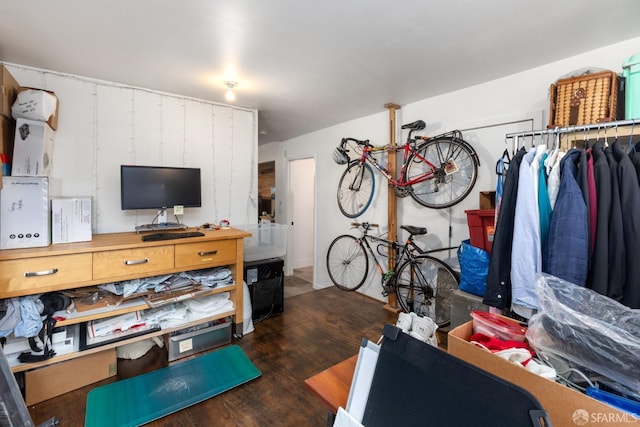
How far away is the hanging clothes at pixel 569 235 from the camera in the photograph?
1.34 meters

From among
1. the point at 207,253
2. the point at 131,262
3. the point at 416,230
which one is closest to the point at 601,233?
the point at 416,230

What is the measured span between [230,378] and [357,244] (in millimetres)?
2278

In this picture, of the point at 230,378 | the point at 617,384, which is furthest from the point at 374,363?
the point at 230,378

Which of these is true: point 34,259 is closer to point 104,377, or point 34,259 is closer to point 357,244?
point 104,377

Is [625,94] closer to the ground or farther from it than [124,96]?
closer to the ground

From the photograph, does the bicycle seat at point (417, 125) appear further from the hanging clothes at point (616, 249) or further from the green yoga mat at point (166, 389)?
the green yoga mat at point (166, 389)

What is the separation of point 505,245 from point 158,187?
2791 millimetres

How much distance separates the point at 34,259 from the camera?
175 centimetres

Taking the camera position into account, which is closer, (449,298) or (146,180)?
(146,180)

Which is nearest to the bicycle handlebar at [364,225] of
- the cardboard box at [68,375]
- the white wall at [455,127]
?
the white wall at [455,127]

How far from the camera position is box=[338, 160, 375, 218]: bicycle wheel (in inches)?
146

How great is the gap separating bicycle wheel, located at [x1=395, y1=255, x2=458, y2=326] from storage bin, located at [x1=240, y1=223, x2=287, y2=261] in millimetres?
1382

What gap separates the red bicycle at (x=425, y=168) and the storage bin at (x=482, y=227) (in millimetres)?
580

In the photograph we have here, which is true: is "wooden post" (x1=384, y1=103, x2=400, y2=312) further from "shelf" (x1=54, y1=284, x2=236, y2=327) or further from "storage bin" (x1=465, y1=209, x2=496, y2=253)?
"shelf" (x1=54, y1=284, x2=236, y2=327)
